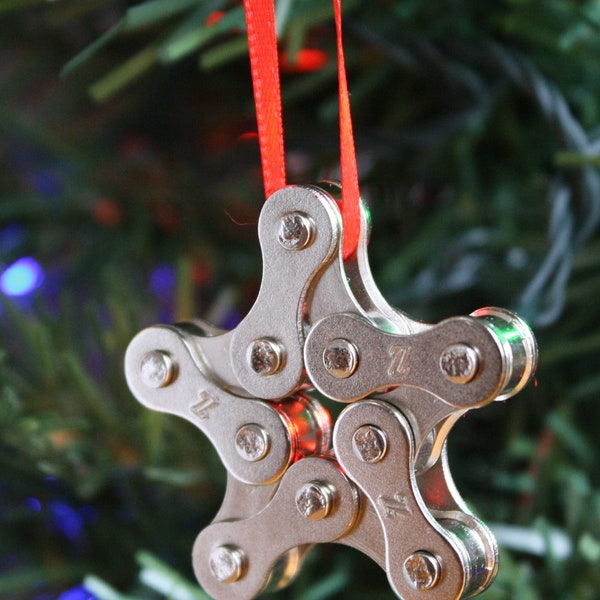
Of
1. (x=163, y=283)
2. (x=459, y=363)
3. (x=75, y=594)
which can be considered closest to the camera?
(x=459, y=363)

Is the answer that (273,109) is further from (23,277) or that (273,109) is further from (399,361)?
(23,277)

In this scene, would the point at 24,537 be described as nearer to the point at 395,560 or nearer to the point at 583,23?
the point at 395,560

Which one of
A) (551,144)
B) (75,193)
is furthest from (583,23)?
(75,193)

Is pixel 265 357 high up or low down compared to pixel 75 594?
A: up

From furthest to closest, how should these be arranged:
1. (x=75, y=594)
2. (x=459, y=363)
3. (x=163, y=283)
→ (x=163, y=283), (x=75, y=594), (x=459, y=363)

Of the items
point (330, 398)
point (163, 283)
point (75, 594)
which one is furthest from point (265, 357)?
point (163, 283)

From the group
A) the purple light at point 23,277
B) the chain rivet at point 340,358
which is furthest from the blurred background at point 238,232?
the chain rivet at point 340,358

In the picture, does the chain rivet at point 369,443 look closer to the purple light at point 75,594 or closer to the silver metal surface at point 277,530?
the silver metal surface at point 277,530
